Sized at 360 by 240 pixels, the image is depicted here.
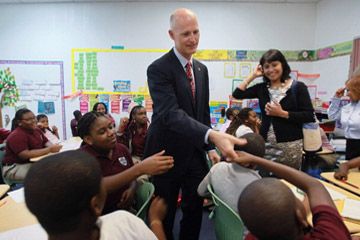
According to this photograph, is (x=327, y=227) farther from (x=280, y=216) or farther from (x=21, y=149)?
(x=21, y=149)

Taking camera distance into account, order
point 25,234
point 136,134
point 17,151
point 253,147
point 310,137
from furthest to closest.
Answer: point 136,134 → point 17,151 → point 310,137 → point 253,147 → point 25,234

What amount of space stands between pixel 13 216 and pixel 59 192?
1.00m

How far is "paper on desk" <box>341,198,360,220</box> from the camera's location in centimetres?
134

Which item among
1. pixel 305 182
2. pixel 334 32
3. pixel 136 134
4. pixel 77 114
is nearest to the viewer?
pixel 305 182

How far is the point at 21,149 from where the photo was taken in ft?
9.64

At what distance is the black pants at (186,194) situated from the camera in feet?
5.83

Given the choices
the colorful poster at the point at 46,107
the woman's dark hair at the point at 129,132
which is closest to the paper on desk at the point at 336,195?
the woman's dark hair at the point at 129,132

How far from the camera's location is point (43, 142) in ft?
10.9

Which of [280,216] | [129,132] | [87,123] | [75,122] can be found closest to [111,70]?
[75,122]

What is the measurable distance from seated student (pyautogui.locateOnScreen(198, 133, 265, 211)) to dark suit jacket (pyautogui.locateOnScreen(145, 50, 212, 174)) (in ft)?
0.61

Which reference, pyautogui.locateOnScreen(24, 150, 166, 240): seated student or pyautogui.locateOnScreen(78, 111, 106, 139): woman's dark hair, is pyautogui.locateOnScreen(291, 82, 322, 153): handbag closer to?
pyautogui.locateOnScreen(78, 111, 106, 139): woman's dark hair

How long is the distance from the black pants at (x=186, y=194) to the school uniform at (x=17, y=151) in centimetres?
186

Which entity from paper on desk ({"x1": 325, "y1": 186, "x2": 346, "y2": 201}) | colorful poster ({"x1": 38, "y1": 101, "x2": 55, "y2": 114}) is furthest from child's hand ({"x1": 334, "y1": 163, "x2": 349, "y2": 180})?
colorful poster ({"x1": 38, "y1": 101, "x2": 55, "y2": 114})

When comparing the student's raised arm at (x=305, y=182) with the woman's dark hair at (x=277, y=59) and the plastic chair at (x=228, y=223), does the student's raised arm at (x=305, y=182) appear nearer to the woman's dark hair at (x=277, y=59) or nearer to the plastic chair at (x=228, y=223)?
the plastic chair at (x=228, y=223)
